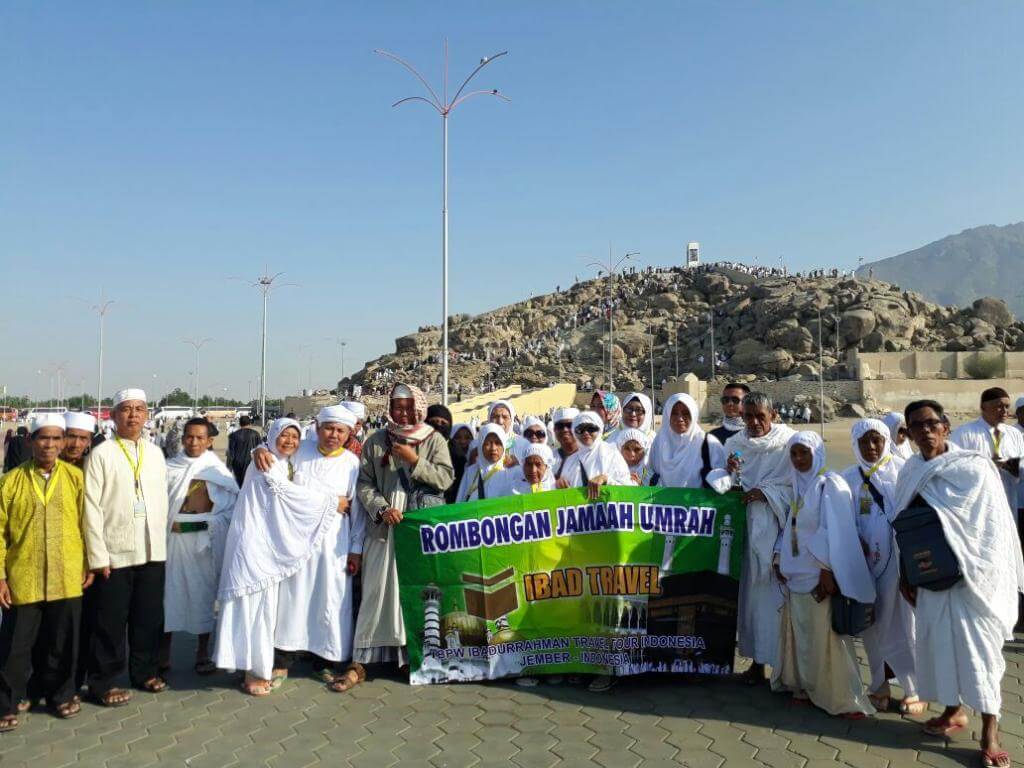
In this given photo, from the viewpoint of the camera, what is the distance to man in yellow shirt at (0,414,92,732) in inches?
160

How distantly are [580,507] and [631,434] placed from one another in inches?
45.0

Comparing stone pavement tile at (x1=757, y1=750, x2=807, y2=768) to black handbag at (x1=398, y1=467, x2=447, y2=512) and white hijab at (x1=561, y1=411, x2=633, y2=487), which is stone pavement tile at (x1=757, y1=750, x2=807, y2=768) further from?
black handbag at (x1=398, y1=467, x2=447, y2=512)

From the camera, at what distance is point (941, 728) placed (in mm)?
3859

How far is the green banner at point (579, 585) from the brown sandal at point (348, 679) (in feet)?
1.22

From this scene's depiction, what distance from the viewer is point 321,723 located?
411cm

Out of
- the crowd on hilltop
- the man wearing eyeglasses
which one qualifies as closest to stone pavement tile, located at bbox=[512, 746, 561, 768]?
the crowd on hilltop

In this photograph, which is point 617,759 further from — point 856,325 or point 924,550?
point 856,325

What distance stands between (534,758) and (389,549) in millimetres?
1727

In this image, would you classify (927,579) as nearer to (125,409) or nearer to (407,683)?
(407,683)

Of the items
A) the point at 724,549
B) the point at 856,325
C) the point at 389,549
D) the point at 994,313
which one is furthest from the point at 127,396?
the point at 994,313

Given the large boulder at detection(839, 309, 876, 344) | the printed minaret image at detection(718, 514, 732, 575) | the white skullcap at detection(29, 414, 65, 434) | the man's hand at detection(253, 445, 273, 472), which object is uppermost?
the large boulder at detection(839, 309, 876, 344)

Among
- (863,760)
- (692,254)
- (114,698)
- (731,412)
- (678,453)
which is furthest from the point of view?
(692,254)

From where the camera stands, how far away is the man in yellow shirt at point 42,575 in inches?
160

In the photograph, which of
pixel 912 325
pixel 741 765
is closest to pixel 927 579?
pixel 741 765
